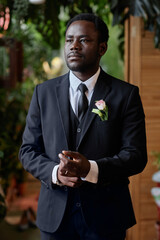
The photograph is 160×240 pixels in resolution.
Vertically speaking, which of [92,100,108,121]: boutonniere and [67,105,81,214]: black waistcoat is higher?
[92,100,108,121]: boutonniere

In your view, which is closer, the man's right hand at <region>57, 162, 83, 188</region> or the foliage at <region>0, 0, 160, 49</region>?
the man's right hand at <region>57, 162, 83, 188</region>

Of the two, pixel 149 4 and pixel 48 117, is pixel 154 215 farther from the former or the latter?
pixel 48 117

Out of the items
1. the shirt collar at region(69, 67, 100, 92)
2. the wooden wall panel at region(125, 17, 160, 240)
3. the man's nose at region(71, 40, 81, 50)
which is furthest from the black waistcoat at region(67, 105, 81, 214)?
the wooden wall panel at region(125, 17, 160, 240)

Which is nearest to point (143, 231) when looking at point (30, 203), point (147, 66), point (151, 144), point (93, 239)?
point (151, 144)

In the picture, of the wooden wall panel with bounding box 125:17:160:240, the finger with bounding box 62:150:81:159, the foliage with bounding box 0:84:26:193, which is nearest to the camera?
the finger with bounding box 62:150:81:159

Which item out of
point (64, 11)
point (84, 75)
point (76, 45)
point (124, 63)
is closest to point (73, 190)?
point (84, 75)

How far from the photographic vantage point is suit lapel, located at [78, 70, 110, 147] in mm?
1307

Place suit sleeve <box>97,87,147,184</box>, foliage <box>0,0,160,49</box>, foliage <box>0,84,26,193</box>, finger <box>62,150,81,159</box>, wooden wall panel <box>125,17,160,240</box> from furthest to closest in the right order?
foliage <box>0,84,26,193</box>
wooden wall panel <box>125,17,160,240</box>
foliage <box>0,0,160,49</box>
suit sleeve <box>97,87,147,184</box>
finger <box>62,150,81,159</box>

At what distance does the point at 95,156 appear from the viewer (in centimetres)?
131

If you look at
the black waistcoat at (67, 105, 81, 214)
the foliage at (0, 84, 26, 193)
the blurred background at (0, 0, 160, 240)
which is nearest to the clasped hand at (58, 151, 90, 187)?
the black waistcoat at (67, 105, 81, 214)

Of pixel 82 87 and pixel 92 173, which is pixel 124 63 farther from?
pixel 92 173

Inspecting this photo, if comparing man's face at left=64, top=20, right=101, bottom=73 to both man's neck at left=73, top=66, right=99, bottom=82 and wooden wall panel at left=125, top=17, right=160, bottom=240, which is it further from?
wooden wall panel at left=125, top=17, right=160, bottom=240

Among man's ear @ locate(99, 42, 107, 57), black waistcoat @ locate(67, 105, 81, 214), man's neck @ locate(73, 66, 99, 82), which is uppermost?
man's ear @ locate(99, 42, 107, 57)

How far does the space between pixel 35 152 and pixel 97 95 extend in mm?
336
